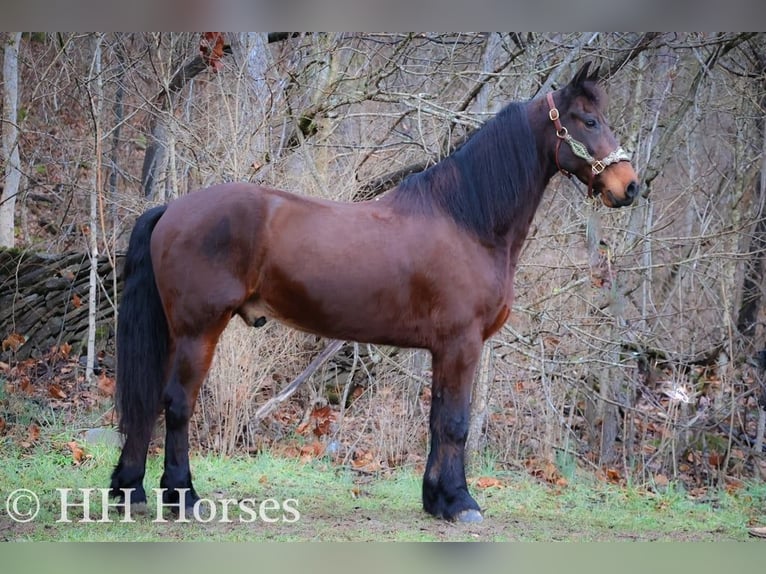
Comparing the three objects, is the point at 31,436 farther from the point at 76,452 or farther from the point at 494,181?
the point at 494,181

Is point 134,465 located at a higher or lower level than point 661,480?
higher

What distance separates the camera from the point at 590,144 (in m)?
4.11

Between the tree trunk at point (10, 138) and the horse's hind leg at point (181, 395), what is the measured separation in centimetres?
394

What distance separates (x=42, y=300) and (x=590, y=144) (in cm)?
523

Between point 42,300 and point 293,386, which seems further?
point 42,300

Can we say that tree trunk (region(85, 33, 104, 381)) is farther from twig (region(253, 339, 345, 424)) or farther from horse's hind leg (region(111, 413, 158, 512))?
horse's hind leg (region(111, 413, 158, 512))

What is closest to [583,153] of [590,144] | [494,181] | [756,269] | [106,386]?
[590,144]

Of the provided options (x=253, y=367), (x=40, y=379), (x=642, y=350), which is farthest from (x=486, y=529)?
(x=40, y=379)

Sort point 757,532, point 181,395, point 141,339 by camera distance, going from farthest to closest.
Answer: point 757,532 → point 141,339 → point 181,395

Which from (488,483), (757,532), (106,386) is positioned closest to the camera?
(757,532)

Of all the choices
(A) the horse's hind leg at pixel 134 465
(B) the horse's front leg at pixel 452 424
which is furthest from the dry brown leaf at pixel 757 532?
(A) the horse's hind leg at pixel 134 465

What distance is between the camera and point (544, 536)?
13.8 ft

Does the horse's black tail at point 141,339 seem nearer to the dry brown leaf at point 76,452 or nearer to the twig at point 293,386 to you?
the dry brown leaf at point 76,452

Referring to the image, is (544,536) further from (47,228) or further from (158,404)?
(47,228)
